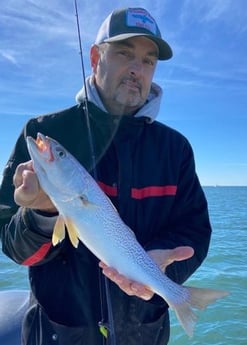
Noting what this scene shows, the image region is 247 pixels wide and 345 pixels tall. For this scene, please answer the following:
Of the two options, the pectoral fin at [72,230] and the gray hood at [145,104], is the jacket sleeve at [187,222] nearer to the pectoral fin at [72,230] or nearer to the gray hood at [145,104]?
the gray hood at [145,104]

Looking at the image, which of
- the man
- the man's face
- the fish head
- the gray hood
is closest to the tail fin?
the man

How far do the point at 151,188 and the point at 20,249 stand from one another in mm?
989

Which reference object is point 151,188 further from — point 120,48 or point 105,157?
point 120,48

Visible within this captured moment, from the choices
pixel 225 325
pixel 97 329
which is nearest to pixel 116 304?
pixel 97 329

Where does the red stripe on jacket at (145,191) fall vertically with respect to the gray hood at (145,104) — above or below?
below

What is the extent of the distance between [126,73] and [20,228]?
1.39m

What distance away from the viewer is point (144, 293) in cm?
274

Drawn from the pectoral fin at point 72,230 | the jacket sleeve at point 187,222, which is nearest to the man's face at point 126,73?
the jacket sleeve at point 187,222

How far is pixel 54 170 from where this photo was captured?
2.67 m

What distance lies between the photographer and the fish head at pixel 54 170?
8.65ft

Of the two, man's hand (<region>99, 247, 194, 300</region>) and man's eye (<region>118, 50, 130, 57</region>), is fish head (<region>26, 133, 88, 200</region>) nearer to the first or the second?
man's hand (<region>99, 247, 194, 300</region>)

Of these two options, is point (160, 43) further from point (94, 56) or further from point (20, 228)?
point (20, 228)

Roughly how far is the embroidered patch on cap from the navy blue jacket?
0.69 m

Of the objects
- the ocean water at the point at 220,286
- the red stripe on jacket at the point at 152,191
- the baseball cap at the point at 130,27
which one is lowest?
the ocean water at the point at 220,286
